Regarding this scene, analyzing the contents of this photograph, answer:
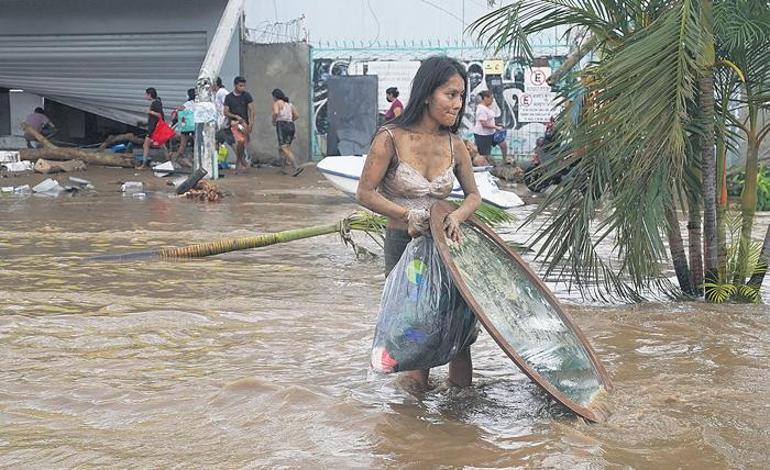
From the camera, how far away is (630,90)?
6.28 meters

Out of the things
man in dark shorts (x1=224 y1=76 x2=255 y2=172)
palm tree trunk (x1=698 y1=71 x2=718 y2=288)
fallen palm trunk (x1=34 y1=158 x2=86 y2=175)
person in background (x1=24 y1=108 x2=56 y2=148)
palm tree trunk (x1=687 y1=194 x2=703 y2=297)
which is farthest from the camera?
person in background (x1=24 y1=108 x2=56 y2=148)

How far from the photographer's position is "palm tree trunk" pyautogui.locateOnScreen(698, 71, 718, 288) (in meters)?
6.85

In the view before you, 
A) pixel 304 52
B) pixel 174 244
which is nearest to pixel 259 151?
pixel 304 52

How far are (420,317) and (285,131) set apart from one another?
15.4 meters

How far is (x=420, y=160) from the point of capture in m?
4.86

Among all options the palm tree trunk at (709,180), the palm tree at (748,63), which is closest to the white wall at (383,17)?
the palm tree at (748,63)

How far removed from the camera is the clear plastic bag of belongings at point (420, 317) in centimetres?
455

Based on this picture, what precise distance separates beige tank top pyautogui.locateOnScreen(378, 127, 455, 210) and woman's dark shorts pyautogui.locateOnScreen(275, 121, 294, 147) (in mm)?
14869

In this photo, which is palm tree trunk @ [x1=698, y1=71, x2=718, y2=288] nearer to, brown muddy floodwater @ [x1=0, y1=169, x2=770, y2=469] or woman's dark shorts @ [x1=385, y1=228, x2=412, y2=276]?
brown muddy floodwater @ [x1=0, y1=169, x2=770, y2=469]

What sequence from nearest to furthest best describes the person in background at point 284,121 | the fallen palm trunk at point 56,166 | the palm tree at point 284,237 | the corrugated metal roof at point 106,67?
1. the palm tree at point 284,237
2. the fallen palm trunk at point 56,166
3. the person in background at point 284,121
4. the corrugated metal roof at point 106,67

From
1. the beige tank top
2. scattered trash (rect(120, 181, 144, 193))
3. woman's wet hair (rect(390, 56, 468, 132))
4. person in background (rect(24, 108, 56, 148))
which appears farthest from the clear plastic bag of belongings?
person in background (rect(24, 108, 56, 148))

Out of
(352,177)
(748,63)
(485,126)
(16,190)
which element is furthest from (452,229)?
(485,126)

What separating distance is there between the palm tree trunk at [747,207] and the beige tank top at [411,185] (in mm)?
3238

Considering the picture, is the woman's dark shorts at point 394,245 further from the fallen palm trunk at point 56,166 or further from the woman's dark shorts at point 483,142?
the fallen palm trunk at point 56,166
